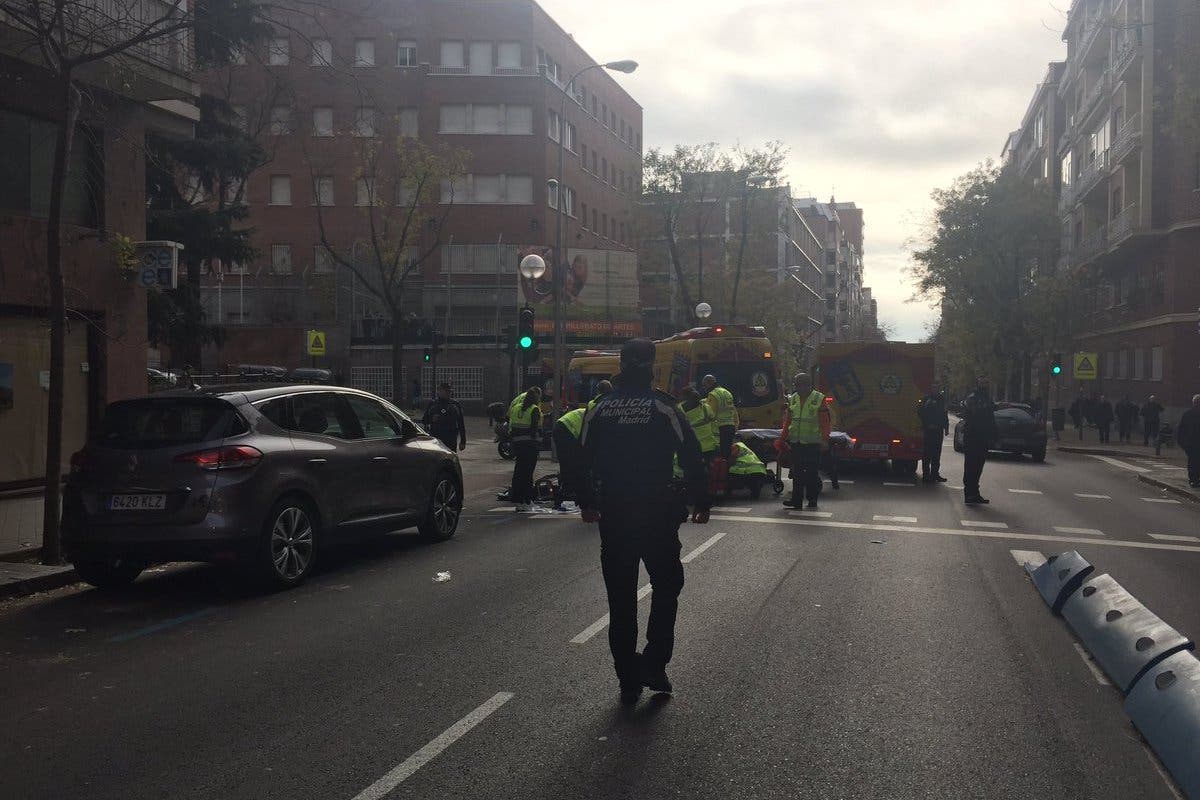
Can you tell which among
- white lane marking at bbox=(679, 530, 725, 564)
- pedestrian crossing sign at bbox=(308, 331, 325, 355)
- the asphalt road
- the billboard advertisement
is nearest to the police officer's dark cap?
the asphalt road

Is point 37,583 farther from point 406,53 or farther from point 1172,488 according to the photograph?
point 406,53

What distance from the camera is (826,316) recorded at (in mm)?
134875

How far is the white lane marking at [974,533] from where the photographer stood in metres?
12.0

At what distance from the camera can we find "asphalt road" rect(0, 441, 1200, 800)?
4.57 meters

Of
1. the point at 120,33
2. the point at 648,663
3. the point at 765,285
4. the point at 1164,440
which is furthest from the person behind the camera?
the point at 765,285

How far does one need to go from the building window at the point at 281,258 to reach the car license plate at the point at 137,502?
46.7 m

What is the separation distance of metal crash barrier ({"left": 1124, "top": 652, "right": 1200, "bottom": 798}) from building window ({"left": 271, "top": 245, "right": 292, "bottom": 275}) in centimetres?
5151

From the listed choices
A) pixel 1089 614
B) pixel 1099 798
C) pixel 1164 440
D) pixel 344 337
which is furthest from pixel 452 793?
pixel 344 337

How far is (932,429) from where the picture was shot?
20.0 metres

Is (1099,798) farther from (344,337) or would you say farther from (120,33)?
(344,337)

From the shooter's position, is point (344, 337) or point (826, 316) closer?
point (344, 337)

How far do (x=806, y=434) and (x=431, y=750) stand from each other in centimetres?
1042

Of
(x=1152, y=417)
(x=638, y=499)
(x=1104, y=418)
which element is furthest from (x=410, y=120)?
(x=638, y=499)

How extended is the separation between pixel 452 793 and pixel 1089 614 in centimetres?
480
